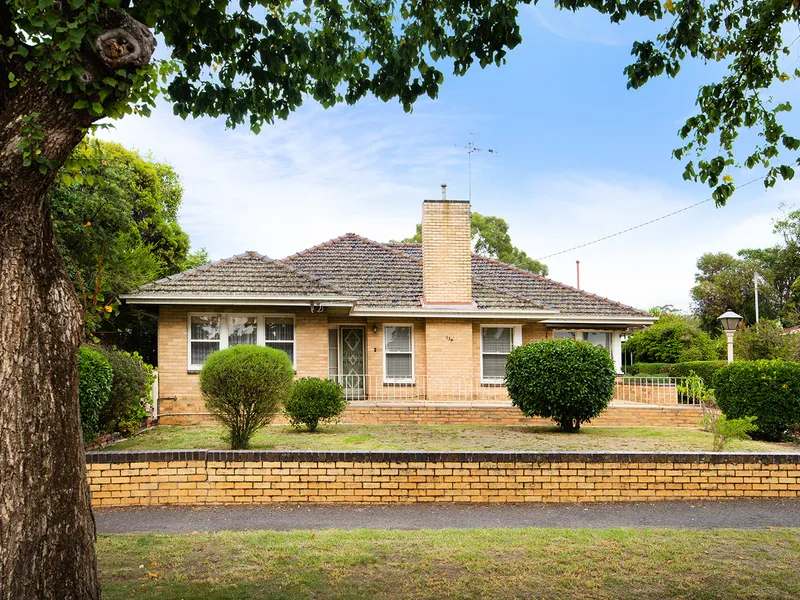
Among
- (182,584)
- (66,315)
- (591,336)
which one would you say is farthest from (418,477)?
(591,336)

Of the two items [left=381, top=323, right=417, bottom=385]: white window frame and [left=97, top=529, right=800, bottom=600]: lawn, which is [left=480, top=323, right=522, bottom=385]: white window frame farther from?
[left=97, top=529, right=800, bottom=600]: lawn

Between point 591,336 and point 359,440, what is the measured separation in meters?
13.4

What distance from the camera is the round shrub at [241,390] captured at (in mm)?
10609

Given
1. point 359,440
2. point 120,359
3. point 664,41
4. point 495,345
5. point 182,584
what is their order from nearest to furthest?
point 182,584 < point 664,41 < point 359,440 < point 120,359 < point 495,345

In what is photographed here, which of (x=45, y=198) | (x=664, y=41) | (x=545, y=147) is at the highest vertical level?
(x=545, y=147)

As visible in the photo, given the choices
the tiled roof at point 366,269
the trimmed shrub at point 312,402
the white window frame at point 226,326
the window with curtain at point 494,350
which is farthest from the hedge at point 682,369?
the trimmed shrub at point 312,402

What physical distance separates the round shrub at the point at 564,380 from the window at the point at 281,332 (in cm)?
692

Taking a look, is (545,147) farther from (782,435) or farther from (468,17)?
(468,17)

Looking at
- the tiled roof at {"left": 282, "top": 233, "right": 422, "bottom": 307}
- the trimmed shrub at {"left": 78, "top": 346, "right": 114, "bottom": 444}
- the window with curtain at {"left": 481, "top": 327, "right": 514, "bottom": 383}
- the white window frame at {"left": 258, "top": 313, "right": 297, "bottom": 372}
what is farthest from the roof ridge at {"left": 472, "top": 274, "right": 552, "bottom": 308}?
the trimmed shrub at {"left": 78, "top": 346, "right": 114, "bottom": 444}

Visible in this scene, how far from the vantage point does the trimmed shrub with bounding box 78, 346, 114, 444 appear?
36.6ft

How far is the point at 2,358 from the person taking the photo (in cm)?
442

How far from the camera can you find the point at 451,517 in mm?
8125

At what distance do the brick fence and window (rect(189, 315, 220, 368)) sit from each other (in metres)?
1.82

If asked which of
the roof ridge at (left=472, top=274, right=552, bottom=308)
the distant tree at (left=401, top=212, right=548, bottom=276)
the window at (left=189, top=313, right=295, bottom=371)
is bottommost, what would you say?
the window at (left=189, top=313, right=295, bottom=371)
